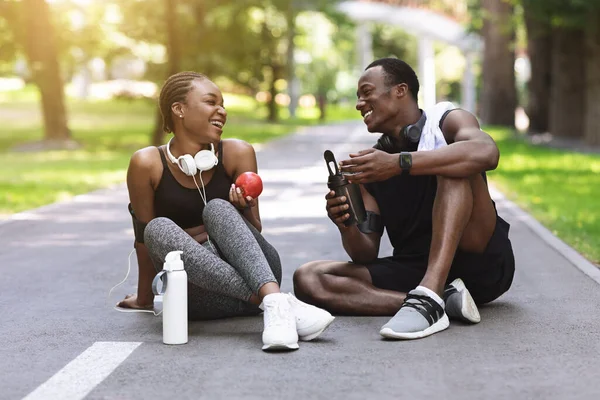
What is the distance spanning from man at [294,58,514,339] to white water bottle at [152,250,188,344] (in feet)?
3.03

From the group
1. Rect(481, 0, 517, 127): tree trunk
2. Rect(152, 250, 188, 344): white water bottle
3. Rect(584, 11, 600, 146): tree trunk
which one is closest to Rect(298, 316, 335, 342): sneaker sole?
Rect(152, 250, 188, 344): white water bottle

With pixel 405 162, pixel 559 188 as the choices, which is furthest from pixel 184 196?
pixel 559 188

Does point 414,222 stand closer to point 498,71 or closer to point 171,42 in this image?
point 171,42

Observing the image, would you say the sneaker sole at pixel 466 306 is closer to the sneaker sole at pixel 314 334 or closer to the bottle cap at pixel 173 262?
the sneaker sole at pixel 314 334

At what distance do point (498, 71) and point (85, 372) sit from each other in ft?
110

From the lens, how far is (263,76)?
47531mm

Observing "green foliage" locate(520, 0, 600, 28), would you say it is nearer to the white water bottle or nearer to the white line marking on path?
the white water bottle

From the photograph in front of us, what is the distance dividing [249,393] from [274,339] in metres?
0.72

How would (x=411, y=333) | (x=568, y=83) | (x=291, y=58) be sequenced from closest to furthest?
(x=411, y=333) < (x=568, y=83) < (x=291, y=58)

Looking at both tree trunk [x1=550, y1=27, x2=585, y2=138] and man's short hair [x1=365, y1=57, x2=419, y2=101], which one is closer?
man's short hair [x1=365, y1=57, x2=419, y2=101]

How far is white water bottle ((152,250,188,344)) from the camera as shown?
5.61 meters

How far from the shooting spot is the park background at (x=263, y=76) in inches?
699

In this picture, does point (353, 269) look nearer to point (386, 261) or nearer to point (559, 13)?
point (386, 261)

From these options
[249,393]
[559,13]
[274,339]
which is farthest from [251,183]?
[559,13]
